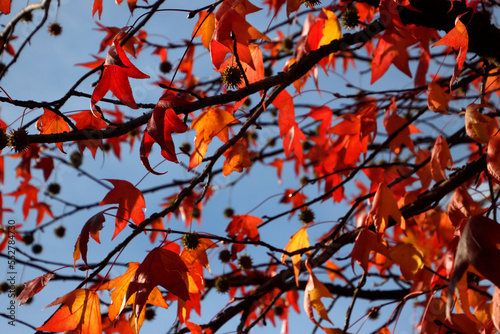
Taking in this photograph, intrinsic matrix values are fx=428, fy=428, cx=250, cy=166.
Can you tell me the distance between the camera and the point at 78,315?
3.76 ft

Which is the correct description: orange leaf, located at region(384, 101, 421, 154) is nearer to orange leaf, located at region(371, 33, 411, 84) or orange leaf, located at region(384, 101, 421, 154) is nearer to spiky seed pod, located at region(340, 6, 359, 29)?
orange leaf, located at region(371, 33, 411, 84)

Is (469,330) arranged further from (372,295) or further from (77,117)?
(77,117)

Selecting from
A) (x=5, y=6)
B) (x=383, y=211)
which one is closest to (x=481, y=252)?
(x=383, y=211)

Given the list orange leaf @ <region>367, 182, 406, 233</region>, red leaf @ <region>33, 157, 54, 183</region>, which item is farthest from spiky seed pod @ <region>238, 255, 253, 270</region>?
red leaf @ <region>33, 157, 54, 183</region>

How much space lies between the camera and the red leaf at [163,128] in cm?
93

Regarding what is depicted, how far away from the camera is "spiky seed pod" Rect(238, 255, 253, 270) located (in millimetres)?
2233

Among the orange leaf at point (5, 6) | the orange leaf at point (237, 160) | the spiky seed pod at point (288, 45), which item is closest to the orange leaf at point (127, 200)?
the orange leaf at point (237, 160)

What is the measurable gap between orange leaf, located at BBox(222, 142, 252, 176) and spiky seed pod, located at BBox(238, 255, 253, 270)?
2.89 ft

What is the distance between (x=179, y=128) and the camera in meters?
1.03

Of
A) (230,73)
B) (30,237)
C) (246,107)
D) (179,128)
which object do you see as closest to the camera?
(179,128)

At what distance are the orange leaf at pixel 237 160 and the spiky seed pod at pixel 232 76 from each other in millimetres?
217

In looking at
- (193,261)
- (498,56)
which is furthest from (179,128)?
(498,56)

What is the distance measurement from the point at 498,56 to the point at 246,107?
2.15 m

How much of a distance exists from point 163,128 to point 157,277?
39 cm
